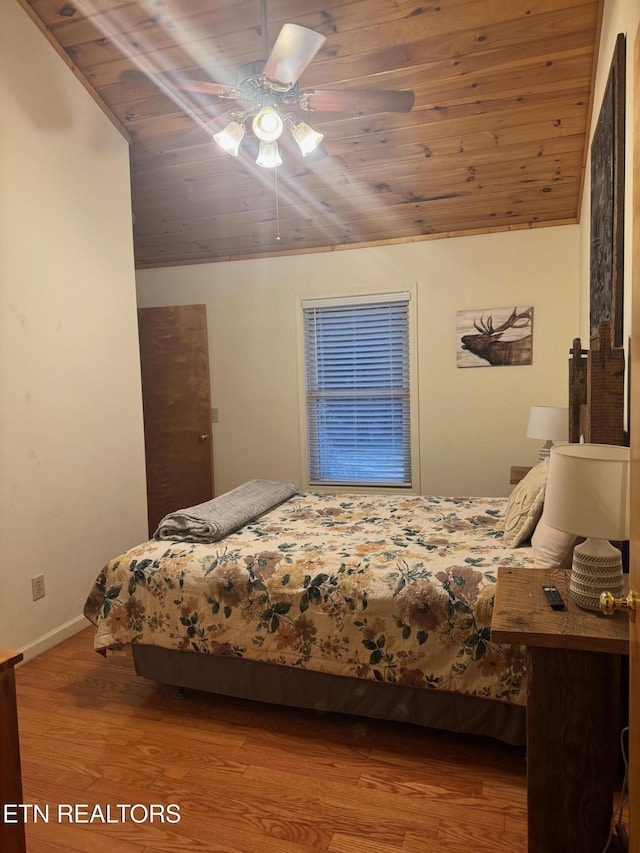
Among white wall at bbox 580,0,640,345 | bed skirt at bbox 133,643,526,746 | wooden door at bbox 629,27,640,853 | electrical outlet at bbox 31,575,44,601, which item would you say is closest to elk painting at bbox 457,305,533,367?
white wall at bbox 580,0,640,345

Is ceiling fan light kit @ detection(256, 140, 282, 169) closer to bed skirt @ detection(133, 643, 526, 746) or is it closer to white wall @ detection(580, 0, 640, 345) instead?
white wall @ detection(580, 0, 640, 345)

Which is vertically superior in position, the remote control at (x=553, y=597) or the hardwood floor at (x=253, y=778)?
the remote control at (x=553, y=597)

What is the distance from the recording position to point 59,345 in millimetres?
3160

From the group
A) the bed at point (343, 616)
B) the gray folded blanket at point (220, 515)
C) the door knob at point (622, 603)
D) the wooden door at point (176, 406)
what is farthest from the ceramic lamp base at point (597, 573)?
the wooden door at point (176, 406)

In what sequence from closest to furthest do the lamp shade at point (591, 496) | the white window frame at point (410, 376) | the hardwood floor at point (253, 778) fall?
the lamp shade at point (591, 496) → the hardwood floor at point (253, 778) → the white window frame at point (410, 376)

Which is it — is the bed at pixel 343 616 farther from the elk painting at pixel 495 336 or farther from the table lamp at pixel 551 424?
the elk painting at pixel 495 336

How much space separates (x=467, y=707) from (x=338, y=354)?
124 inches

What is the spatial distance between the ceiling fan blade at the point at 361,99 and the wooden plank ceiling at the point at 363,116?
341mm

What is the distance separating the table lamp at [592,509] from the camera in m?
1.33

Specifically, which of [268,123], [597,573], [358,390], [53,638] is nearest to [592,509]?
[597,573]

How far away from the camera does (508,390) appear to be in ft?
14.0

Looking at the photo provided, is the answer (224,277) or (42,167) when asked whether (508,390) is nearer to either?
(224,277)

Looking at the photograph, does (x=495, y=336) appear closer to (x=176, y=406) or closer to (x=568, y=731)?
(x=176, y=406)

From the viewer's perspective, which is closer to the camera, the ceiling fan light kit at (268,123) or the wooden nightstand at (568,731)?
the wooden nightstand at (568,731)
